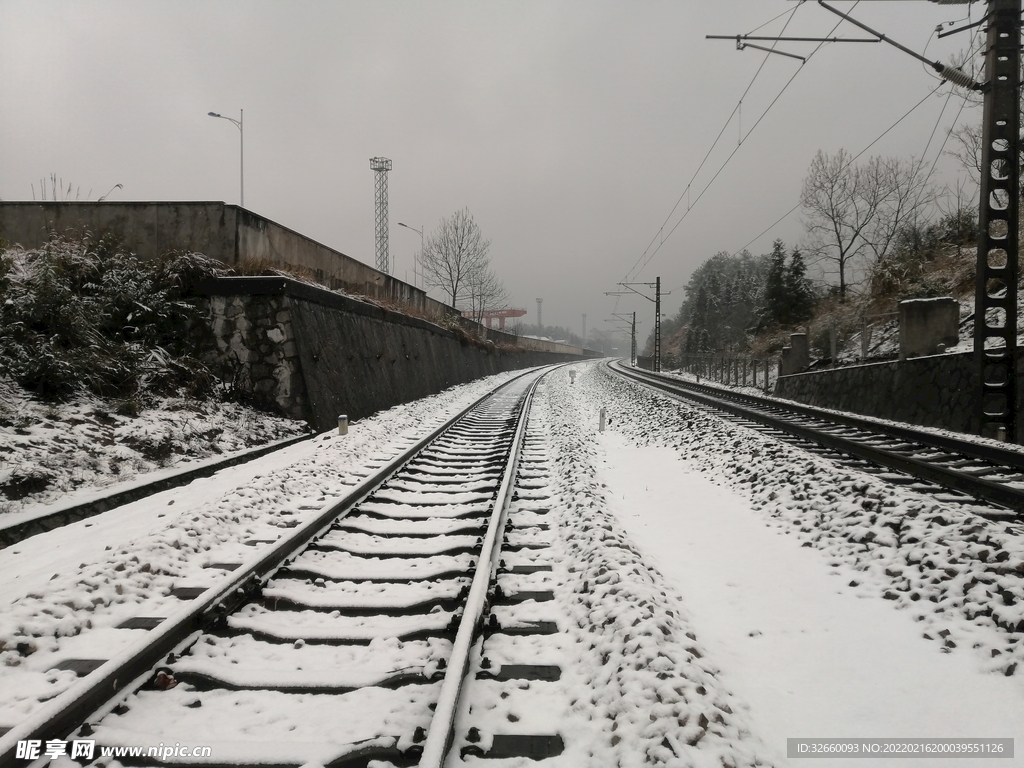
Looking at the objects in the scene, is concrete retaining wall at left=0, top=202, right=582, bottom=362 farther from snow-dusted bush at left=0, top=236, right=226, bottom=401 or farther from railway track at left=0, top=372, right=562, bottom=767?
railway track at left=0, top=372, right=562, bottom=767

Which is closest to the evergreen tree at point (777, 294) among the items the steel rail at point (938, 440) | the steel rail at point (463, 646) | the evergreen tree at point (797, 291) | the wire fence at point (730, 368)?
the evergreen tree at point (797, 291)

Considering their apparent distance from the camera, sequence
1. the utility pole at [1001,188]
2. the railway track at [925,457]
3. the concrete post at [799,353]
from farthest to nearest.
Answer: the concrete post at [799,353], the utility pole at [1001,188], the railway track at [925,457]

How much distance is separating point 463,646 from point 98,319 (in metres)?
9.38

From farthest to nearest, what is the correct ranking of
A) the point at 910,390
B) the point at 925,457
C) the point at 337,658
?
the point at 910,390, the point at 925,457, the point at 337,658

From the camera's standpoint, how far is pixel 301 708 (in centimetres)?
256

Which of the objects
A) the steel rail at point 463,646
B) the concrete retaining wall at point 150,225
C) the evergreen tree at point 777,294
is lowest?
the steel rail at point 463,646

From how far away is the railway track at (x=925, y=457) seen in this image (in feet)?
17.8

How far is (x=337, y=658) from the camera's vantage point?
2.97 meters

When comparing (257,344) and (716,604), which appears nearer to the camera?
(716,604)

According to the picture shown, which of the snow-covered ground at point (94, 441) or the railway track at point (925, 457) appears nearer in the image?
the railway track at point (925, 457)

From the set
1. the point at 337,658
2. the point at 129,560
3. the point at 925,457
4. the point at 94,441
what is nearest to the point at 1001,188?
the point at 925,457

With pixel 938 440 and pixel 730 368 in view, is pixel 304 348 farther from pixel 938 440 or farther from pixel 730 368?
pixel 730 368

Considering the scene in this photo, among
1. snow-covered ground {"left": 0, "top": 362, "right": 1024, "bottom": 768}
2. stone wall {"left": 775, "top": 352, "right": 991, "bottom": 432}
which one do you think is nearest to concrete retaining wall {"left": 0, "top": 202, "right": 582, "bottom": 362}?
snow-covered ground {"left": 0, "top": 362, "right": 1024, "bottom": 768}

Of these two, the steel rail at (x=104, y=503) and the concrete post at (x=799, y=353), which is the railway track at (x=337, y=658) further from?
the concrete post at (x=799, y=353)
